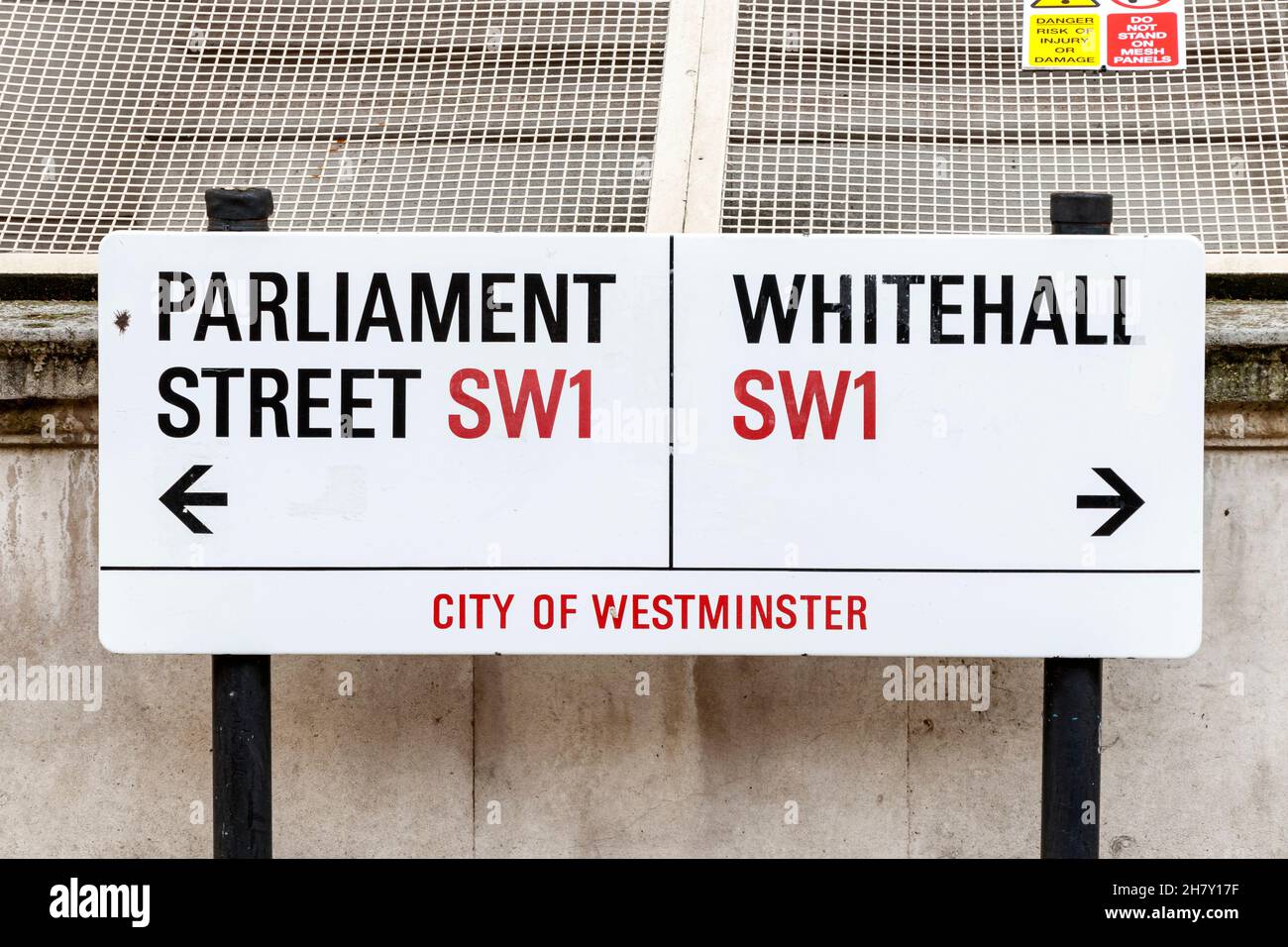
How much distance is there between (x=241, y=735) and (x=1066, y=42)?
3.72 m

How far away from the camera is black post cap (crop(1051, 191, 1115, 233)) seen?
2.93 meters

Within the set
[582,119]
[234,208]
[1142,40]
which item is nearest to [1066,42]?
[1142,40]

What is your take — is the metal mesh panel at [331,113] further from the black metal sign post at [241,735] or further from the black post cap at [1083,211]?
the black post cap at [1083,211]

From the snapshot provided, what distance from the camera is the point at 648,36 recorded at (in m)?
4.66

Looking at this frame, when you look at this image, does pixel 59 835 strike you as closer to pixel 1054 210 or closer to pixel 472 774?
pixel 472 774

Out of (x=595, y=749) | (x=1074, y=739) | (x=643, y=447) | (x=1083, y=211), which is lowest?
(x=595, y=749)

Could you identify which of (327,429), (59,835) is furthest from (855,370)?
(59,835)

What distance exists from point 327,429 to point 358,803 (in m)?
1.27

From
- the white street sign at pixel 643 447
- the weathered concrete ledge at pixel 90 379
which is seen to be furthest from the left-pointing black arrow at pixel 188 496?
→ the weathered concrete ledge at pixel 90 379

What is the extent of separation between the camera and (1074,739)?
2969 millimetres

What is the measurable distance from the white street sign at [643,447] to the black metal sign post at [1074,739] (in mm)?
67

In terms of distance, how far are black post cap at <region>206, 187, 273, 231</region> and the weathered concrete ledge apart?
2.28 ft

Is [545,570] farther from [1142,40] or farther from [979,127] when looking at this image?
[1142,40]

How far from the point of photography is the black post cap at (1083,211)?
2928 mm
